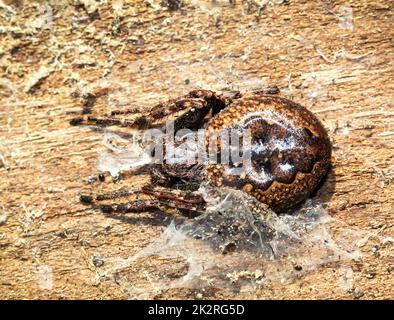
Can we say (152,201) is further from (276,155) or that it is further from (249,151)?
(276,155)

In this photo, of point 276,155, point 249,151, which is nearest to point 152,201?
point 249,151

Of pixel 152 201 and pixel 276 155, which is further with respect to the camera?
pixel 152 201

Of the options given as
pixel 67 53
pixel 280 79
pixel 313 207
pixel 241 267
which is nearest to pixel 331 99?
pixel 280 79

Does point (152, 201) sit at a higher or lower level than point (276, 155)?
lower

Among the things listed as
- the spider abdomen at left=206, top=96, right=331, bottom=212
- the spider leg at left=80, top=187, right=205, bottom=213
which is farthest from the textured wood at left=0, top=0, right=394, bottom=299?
the spider abdomen at left=206, top=96, right=331, bottom=212

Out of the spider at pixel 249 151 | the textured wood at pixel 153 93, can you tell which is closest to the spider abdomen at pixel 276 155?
the spider at pixel 249 151

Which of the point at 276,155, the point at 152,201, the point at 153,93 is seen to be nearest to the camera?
the point at 276,155

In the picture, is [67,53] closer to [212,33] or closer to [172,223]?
[212,33]
